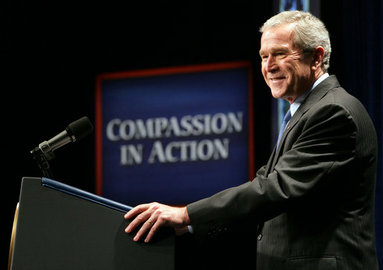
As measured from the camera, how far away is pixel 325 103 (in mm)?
1729

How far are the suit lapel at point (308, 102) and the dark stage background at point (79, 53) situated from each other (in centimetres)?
238

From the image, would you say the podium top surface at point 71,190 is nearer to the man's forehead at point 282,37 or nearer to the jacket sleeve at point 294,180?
the jacket sleeve at point 294,180

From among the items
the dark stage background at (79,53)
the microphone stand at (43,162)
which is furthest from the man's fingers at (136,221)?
the dark stage background at (79,53)

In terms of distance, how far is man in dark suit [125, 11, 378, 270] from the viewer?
165cm

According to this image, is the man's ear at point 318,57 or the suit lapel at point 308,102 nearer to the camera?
the suit lapel at point 308,102

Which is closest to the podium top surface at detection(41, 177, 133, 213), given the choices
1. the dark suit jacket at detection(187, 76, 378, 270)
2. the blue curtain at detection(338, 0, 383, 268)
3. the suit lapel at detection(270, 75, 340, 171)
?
the dark suit jacket at detection(187, 76, 378, 270)

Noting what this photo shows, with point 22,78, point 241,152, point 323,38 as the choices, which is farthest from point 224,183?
point 323,38

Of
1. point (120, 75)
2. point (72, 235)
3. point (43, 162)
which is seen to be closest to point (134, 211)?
point (72, 235)

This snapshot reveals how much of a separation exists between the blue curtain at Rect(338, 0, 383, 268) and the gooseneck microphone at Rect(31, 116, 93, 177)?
1884 mm

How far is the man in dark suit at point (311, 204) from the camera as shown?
1.65m

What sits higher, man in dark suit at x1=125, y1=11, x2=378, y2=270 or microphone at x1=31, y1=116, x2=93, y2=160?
microphone at x1=31, y1=116, x2=93, y2=160

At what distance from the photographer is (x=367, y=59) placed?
3.38 m

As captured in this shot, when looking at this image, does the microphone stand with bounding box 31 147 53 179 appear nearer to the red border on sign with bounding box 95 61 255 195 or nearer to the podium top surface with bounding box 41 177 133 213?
the podium top surface with bounding box 41 177 133 213

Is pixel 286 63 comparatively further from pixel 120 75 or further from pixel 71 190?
pixel 120 75
